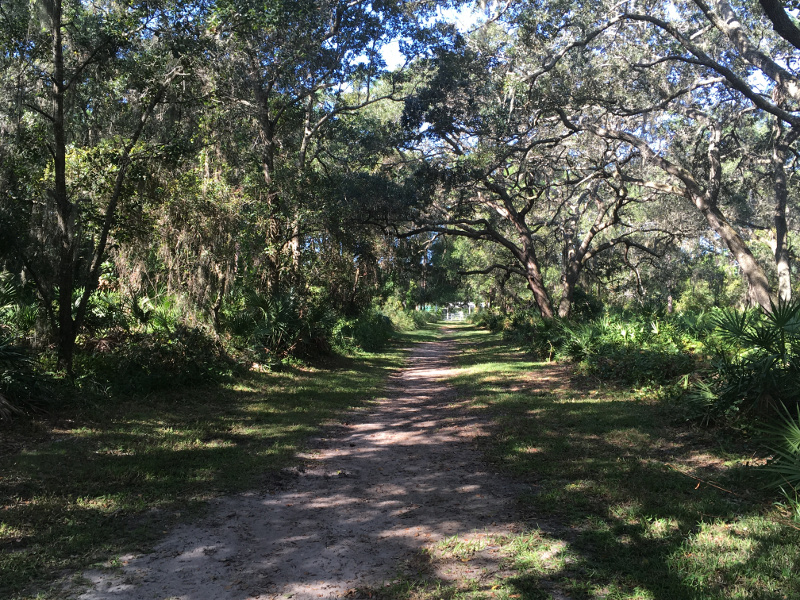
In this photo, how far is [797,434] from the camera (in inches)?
206

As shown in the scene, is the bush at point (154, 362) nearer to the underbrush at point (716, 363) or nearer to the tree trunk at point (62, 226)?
the tree trunk at point (62, 226)

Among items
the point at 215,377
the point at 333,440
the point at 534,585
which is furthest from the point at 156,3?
the point at 534,585

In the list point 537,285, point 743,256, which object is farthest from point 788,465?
point 537,285

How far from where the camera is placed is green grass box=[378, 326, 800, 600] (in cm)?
367

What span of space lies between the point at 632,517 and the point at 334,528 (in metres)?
2.54

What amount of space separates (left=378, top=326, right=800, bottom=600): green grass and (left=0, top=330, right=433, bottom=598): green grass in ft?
7.78

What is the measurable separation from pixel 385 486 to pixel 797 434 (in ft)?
13.0

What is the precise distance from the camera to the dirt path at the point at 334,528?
147 inches

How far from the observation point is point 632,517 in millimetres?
4836

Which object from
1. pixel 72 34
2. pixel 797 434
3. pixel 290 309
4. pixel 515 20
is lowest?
pixel 797 434

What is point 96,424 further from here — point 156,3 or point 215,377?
point 156,3

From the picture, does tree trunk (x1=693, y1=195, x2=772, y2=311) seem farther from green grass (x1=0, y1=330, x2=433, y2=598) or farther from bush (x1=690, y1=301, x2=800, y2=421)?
green grass (x1=0, y1=330, x2=433, y2=598)

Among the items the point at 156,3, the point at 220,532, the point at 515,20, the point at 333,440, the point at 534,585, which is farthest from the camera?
the point at 515,20

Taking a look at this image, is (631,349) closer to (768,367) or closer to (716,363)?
(716,363)
